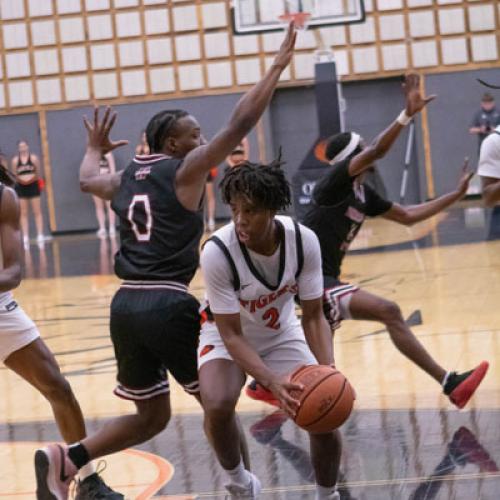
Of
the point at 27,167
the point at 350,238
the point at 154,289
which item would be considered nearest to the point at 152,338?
the point at 154,289

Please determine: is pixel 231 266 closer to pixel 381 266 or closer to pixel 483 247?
pixel 381 266

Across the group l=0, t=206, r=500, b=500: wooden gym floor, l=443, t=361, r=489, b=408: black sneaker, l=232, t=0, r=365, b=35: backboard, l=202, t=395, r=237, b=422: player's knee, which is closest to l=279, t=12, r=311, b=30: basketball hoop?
l=232, t=0, r=365, b=35: backboard

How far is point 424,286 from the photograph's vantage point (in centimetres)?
1191

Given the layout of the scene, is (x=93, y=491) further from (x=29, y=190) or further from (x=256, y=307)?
(x=29, y=190)

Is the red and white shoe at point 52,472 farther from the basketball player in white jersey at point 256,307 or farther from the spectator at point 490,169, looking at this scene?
the spectator at point 490,169

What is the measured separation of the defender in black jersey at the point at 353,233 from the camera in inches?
264

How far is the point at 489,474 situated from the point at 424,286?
6528mm

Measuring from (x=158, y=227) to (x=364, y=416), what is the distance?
2176mm

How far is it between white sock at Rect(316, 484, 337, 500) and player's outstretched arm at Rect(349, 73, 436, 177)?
2166mm

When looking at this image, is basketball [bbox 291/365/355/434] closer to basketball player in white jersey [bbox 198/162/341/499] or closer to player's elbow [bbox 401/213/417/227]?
basketball player in white jersey [bbox 198/162/341/499]

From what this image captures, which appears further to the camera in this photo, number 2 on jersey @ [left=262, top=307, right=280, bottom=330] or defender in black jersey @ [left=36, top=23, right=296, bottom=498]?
defender in black jersey @ [left=36, top=23, right=296, bottom=498]

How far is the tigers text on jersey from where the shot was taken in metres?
4.85

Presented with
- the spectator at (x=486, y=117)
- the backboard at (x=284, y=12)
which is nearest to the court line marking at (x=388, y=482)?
the backboard at (x=284, y=12)

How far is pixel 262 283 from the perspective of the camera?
4.89 metres
